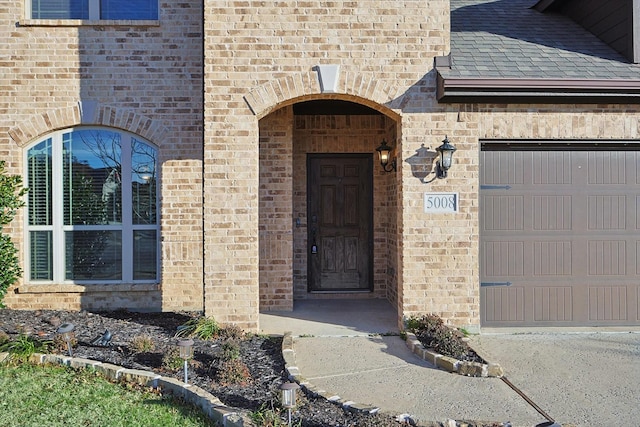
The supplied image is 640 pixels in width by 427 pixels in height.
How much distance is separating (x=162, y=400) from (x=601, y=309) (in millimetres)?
5583

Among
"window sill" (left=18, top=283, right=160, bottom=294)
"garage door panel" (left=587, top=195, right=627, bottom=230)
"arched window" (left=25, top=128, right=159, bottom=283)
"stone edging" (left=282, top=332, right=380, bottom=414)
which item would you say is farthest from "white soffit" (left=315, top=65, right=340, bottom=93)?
"window sill" (left=18, top=283, right=160, bottom=294)

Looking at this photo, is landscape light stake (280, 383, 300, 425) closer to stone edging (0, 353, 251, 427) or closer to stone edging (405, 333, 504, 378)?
stone edging (0, 353, 251, 427)

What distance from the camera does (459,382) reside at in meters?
4.65

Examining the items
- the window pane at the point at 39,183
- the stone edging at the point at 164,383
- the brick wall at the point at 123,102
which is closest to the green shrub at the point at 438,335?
the stone edging at the point at 164,383

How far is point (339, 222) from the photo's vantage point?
8.42 metres

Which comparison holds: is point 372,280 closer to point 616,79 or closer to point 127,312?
point 127,312

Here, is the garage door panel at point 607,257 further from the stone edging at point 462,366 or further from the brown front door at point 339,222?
the brown front door at point 339,222

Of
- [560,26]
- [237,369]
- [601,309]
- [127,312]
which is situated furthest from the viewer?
[560,26]

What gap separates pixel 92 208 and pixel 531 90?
20.6ft

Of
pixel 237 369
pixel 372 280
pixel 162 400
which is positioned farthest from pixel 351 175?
pixel 162 400

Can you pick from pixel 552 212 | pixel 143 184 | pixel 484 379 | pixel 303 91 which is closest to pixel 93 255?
pixel 143 184

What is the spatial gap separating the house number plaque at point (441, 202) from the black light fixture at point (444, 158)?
0.25 meters

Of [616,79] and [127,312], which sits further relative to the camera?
[127,312]

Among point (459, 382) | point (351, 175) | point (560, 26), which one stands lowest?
point (459, 382)
